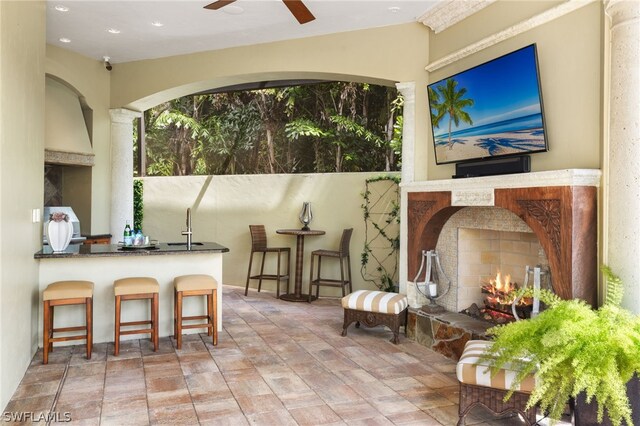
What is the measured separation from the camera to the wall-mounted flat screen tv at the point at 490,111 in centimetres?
356

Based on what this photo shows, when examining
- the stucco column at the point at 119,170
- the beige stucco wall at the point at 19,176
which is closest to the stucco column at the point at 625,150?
the beige stucco wall at the point at 19,176

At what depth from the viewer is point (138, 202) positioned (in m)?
8.10

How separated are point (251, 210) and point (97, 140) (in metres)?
2.47

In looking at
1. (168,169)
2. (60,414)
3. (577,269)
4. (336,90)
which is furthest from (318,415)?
(168,169)

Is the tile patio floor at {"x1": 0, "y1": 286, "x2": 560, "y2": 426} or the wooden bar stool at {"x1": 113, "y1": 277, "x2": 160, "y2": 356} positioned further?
the wooden bar stool at {"x1": 113, "y1": 277, "x2": 160, "y2": 356}

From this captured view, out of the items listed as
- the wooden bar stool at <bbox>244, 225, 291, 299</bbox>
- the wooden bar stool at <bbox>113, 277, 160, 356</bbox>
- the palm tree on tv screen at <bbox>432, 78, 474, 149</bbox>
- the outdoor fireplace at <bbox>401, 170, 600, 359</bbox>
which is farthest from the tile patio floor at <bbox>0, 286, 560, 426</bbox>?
the palm tree on tv screen at <bbox>432, 78, 474, 149</bbox>

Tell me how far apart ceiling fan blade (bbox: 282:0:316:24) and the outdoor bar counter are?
2.37 m

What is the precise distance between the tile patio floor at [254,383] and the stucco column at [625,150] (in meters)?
1.20

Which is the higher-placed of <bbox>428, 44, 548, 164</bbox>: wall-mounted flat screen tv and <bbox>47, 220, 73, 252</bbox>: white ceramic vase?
<bbox>428, 44, 548, 164</bbox>: wall-mounted flat screen tv

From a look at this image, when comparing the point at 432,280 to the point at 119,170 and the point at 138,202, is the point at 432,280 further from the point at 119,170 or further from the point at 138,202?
the point at 138,202

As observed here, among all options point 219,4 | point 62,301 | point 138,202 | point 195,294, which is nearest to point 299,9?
point 219,4

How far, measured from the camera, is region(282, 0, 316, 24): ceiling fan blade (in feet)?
13.1

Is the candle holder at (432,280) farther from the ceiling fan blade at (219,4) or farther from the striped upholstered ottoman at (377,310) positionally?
the ceiling fan blade at (219,4)

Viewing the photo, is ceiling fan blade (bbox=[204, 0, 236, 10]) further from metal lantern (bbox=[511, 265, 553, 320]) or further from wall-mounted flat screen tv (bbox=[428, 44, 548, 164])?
metal lantern (bbox=[511, 265, 553, 320])
